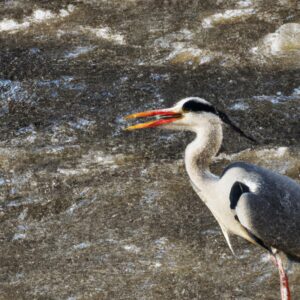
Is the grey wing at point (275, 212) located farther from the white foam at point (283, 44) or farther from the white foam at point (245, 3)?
the white foam at point (245, 3)

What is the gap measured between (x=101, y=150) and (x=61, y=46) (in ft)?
7.22

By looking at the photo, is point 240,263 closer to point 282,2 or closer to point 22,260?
point 22,260

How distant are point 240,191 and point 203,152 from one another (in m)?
0.40

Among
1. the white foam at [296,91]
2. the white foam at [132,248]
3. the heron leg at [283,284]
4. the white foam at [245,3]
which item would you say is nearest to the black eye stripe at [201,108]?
the heron leg at [283,284]

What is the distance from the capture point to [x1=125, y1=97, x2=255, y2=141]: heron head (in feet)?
18.1

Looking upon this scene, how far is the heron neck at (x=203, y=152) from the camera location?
558cm

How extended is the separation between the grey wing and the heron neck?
0.36 metres

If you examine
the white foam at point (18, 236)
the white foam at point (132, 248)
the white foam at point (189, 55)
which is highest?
the white foam at point (189, 55)

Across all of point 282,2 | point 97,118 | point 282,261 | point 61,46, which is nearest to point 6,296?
point 282,261

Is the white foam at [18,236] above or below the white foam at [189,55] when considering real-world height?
below

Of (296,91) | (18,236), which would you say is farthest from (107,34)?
(18,236)

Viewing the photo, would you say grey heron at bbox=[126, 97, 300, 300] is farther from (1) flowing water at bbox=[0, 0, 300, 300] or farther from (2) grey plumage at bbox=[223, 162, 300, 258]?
(1) flowing water at bbox=[0, 0, 300, 300]

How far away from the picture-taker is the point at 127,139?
7910mm

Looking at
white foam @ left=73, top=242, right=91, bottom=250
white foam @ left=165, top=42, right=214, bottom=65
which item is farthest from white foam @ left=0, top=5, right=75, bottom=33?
white foam @ left=73, top=242, right=91, bottom=250
